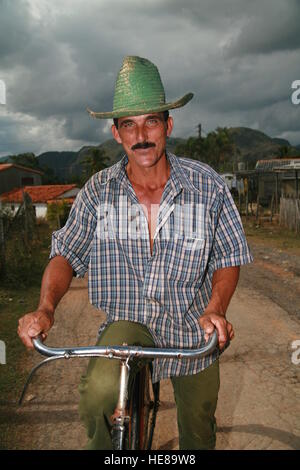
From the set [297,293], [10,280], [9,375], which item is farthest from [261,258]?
[9,375]

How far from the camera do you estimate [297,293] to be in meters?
7.82

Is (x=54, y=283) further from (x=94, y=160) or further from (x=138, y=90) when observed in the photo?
(x=94, y=160)

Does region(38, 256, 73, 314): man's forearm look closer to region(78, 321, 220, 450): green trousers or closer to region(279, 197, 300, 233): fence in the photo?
region(78, 321, 220, 450): green trousers

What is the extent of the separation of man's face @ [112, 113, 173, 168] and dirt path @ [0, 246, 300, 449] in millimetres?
2235

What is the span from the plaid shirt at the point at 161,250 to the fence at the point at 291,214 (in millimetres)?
15865

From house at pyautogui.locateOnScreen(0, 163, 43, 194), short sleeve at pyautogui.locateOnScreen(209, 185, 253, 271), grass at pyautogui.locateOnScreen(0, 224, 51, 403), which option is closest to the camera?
short sleeve at pyautogui.locateOnScreen(209, 185, 253, 271)

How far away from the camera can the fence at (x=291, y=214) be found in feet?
57.7

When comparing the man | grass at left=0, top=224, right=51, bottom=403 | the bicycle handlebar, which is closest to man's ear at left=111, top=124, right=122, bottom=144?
the man

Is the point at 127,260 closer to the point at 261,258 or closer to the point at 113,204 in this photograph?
the point at 113,204

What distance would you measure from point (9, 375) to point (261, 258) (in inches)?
333

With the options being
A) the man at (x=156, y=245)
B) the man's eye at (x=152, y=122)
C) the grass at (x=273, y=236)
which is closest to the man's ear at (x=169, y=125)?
the man at (x=156, y=245)

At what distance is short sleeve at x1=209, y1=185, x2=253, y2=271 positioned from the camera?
2.43 m

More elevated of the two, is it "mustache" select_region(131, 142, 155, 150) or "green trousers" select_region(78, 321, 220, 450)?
"mustache" select_region(131, 142, 155, 150)

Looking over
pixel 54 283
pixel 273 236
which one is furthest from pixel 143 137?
pixel 273 236
